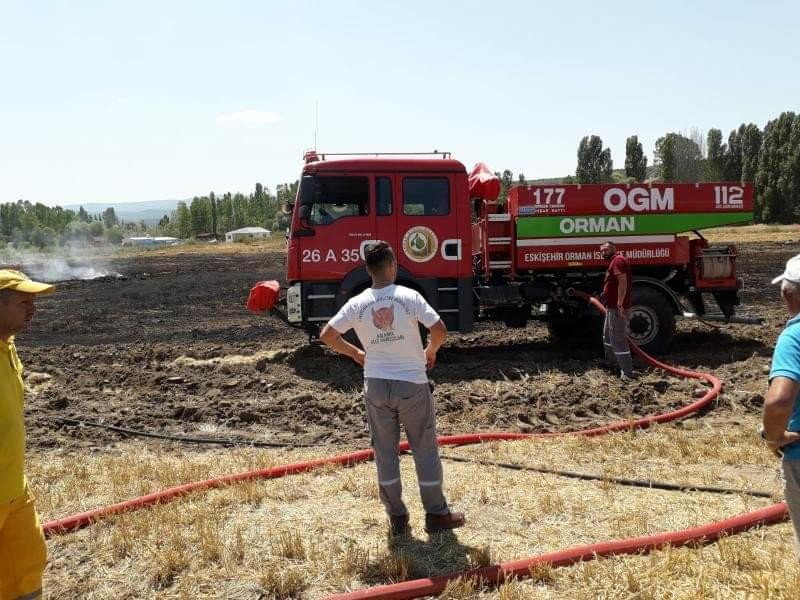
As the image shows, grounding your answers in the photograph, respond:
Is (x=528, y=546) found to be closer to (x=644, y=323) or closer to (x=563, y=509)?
(x=563, y=509)

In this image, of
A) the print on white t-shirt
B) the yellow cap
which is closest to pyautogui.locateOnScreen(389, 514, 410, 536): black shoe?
the print on white t-shirt

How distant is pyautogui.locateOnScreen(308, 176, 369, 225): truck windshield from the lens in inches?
365

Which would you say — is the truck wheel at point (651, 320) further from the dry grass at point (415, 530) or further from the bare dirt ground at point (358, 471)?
the dry grass at point (415, 530)

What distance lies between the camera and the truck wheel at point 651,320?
32.5 ft

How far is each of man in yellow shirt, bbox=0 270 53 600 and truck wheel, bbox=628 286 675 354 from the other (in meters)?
8.29

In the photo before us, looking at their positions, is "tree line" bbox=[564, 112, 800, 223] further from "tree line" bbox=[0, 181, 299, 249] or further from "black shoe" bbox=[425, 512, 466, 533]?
"black shoe" bbox=[425, 512, 466, 533]

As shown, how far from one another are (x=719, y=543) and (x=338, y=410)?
4.58 m

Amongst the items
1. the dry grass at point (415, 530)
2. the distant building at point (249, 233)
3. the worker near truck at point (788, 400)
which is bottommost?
the dry grass at point (415, 530)

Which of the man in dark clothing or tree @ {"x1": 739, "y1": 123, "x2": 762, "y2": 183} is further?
tree @ {"x1": 739, "y1": 123, "x2": 762, "y2": 183}

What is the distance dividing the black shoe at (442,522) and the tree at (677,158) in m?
68.0

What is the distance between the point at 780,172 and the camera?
2277 inches

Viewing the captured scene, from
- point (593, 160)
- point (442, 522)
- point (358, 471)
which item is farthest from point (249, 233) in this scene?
point (442, 522)

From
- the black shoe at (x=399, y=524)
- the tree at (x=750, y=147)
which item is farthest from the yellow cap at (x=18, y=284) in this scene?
the tree at (x=750, y=147)

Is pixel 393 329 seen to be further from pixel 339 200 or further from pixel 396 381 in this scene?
pixel 339 200
